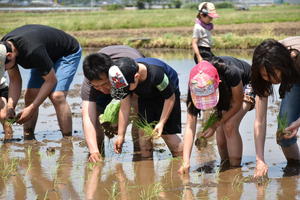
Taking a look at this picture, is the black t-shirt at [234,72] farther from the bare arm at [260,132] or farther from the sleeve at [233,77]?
the bare arm at [260,132]

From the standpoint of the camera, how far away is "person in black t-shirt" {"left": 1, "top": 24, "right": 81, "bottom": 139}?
6.63 metres

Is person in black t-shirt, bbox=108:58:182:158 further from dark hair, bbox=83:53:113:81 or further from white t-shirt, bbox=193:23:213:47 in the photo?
white t-shirt, bbox=193:23:213:47

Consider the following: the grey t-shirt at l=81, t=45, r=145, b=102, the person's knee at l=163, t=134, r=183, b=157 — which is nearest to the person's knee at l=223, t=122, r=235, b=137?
the person's knee at l=163, t=134, r=183, b=157

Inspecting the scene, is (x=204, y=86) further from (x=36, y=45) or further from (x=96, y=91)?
(x=36, y=45)

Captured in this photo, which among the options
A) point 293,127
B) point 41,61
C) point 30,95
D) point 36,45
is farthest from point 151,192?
point 30,95

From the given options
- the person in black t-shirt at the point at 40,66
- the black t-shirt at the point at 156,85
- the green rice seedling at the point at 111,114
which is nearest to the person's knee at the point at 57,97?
the person in black t-shirt at the point at 40,66

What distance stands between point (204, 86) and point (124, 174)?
1367mm

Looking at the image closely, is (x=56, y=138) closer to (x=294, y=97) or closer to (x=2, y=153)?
(x=2, y=153)

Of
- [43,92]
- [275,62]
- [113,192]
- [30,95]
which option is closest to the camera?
[275,62]

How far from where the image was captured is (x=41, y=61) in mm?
6664

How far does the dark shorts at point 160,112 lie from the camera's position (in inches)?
245

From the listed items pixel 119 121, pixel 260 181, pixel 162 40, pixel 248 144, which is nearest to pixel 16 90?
pixel 119 121

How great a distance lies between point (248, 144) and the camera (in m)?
7.05

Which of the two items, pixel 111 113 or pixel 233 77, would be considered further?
pixel 111 113
